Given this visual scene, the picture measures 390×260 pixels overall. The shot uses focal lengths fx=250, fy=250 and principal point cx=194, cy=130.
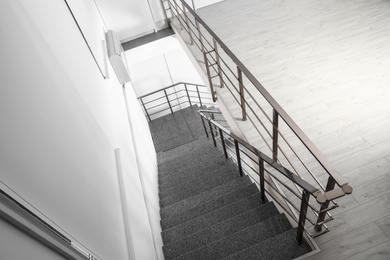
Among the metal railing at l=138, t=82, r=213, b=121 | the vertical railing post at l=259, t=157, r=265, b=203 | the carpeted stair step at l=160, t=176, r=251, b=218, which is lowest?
the metal railing at l=138, t=82, r=213, b=121

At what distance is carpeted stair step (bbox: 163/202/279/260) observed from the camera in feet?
7.89

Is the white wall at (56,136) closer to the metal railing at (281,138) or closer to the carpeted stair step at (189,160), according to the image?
the metal railing at (281,138)

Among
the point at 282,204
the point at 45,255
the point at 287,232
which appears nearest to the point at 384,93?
the point at 282,204

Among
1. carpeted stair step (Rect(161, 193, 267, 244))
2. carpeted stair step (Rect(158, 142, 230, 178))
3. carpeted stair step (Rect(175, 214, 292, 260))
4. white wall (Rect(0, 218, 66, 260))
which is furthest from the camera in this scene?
carpeted stair step (Rect(158, 142, 230, 178))

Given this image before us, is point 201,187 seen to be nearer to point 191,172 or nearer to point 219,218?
point 191,172

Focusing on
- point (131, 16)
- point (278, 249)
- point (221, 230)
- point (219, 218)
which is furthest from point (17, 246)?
point (131, 16)

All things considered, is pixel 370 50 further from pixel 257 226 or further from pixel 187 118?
pixel 187 118

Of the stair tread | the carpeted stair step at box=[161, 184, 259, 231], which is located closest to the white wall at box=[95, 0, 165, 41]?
the stair tread

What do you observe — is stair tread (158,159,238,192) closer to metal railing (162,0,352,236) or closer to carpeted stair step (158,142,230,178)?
carpeted stair step (158,142,230,178)

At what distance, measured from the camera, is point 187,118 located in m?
7.25

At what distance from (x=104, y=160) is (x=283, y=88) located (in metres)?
2.34

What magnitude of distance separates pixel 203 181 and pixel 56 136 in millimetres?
2492

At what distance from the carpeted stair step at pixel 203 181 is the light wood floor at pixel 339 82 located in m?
1.19

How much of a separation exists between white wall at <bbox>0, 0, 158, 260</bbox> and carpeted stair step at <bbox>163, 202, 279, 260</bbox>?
41 cm
